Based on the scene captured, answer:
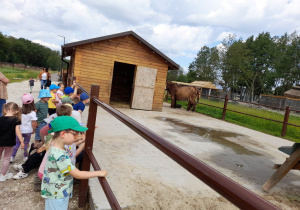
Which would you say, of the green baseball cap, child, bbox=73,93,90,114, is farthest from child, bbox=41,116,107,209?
child, bbox=73,93,90,114

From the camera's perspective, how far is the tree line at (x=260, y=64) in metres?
39.7

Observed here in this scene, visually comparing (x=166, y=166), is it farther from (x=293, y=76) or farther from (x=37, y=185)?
(x=293, y=76)

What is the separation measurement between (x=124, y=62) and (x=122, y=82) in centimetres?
411

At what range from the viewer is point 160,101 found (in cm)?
1216

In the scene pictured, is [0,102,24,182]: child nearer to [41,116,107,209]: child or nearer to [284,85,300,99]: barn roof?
[41,116,107,209]: child

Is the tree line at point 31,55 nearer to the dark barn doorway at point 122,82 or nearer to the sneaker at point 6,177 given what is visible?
the dark barn doorway at point 122,82

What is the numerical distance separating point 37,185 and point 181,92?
12.1 meters

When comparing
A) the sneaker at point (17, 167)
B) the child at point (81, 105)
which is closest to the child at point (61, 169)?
the sneaker at point (17, 167)

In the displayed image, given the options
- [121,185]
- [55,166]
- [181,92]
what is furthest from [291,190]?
[181,92]

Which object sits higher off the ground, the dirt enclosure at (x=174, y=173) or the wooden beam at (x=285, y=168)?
the wooden beam at (x=285, y=168)

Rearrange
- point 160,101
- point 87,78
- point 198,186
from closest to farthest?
point 198,186, point 87,78, point 160,101

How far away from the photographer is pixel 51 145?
1.78 m

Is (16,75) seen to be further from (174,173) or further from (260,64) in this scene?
(260,64)

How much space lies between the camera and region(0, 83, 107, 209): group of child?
169 cm
